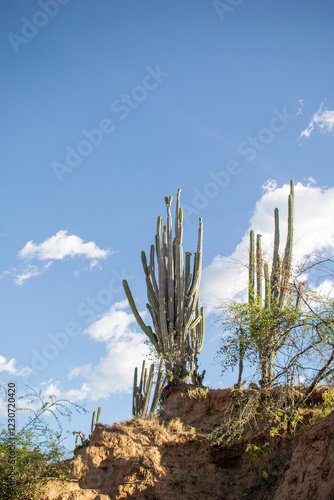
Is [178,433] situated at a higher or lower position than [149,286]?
lower

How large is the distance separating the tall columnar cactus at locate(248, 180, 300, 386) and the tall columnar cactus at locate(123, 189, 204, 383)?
1.90 metres

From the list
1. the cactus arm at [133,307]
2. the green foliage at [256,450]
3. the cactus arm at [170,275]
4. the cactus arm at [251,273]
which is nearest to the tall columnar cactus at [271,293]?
the cactus arm at [251,273]

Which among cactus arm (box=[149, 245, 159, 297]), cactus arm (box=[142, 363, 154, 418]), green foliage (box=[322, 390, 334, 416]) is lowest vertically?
green foliage (box=[322, 390, 334, 416])

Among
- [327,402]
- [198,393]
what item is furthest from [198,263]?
[327,402]

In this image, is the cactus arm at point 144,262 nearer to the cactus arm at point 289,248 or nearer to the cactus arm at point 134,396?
the cactus arm at point 134,396

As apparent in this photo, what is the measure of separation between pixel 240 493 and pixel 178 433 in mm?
1883

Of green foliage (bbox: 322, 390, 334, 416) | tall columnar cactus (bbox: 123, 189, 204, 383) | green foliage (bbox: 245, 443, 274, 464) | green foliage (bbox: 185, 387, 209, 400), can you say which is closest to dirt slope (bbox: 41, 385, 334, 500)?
green foliage (bbox: 245, 443, 274, 464)

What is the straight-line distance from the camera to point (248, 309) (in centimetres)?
1088

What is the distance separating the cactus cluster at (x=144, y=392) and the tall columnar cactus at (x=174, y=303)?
25.8 inches

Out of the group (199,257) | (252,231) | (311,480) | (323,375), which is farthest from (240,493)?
(252,231)

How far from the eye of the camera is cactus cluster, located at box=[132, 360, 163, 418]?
1309 centimetres

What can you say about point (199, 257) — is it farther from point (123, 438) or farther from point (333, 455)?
point (333, 455)

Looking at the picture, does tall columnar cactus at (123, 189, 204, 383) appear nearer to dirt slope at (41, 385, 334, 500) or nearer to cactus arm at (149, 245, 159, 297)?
cactus arm at (149, 245, 159, 297)

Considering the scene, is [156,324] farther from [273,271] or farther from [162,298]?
[273,271]
